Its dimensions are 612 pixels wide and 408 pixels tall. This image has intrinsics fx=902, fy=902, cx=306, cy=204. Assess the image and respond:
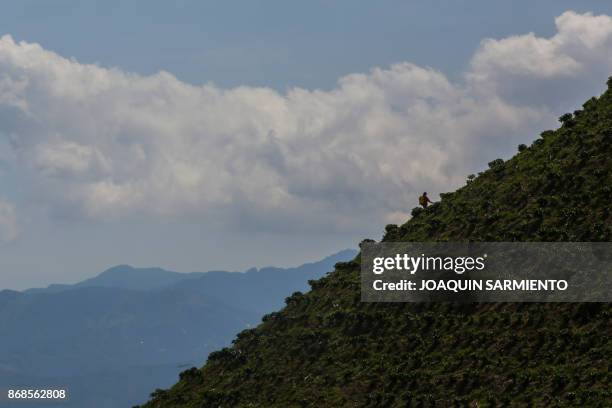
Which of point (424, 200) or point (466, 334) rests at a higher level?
point (424, 200)

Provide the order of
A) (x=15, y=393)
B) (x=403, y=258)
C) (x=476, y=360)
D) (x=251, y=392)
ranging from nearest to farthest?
(x=476, y=360) < (x=251, y=392) < (x=403, y=258) < (x=15, y=393)

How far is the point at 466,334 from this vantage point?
46.9m

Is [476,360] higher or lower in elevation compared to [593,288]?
lower

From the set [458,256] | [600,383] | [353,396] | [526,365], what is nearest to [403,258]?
[458,256]

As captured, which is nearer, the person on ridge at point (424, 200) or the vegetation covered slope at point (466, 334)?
the vegetation covered slope at point (466, 334)

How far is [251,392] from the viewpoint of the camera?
52844 mm

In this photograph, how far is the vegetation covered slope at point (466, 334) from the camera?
40.6 m

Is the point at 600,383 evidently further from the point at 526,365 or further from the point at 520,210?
the point at 520,210

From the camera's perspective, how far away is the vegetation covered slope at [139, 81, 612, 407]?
4059cm

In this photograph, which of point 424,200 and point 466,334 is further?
point 424,200

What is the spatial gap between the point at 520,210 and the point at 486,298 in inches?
326

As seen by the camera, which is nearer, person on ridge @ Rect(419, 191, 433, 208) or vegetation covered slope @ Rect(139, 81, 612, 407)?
vegetation covered slope @ Rect(139, 81, 612, 407)

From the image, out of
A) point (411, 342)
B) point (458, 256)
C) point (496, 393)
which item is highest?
point (458, 256)

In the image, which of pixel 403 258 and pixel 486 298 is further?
pixel 403 258
